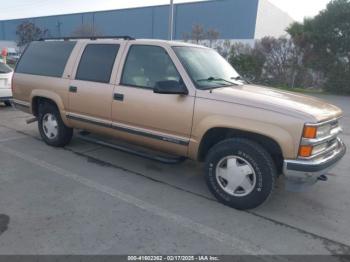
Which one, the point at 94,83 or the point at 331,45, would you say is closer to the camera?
the point at 94,83

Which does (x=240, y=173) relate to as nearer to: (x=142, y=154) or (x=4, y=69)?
(x=142, y=154)

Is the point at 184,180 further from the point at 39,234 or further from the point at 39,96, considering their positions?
the point at 39,96

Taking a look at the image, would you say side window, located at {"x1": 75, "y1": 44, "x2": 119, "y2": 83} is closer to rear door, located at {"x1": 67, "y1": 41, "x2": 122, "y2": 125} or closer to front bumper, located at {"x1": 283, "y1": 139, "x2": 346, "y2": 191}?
rear door, located at {"x1": 67, "y1": 41, "x2": 122, "y2": 125}

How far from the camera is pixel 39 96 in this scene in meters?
5.60

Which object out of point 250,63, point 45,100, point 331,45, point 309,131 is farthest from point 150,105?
point 331,45

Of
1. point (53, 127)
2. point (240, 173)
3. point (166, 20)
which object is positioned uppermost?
point (166, 20)

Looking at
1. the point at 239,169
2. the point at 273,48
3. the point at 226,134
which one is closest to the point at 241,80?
the point at 226,134

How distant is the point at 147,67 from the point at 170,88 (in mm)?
739

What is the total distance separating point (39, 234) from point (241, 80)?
337 centimetres

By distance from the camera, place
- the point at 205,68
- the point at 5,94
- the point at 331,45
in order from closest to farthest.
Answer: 1. the point at 205,68
2. the point at 5,94
3. the point at 331,45

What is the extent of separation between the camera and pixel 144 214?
351 cm

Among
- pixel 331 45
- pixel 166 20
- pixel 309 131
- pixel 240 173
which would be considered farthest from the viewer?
pixel 166 20

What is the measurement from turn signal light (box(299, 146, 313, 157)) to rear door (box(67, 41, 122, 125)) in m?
2.66

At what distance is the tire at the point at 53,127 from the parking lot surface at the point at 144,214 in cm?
57
